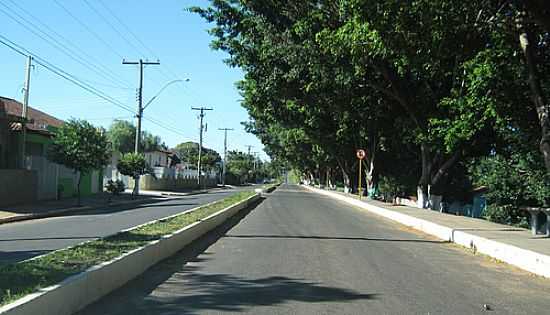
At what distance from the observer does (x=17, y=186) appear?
28.1 meters

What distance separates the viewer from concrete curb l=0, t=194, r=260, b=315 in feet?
19.3

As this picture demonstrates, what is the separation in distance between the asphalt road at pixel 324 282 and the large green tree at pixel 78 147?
16276 mm

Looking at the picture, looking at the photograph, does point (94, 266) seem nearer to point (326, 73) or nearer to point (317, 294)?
point (317, 294)

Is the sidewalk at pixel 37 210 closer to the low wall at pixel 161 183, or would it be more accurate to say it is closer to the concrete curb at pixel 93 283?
the concrete curb at pixel 93 283

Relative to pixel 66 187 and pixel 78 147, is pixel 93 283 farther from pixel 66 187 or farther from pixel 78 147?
pixel 66 187

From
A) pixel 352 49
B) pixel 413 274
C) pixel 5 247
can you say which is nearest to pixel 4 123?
pixel 5 247

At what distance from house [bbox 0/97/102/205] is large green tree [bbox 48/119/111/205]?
1484 mm

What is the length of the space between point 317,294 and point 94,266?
3.12 m

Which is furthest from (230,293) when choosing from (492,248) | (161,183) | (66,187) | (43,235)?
(161,183)

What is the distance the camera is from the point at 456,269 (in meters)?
11.3

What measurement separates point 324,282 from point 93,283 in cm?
361

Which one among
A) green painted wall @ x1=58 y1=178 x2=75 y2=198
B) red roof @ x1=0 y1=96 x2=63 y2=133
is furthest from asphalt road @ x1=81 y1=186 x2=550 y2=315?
green painted wall @ x1=58 y1=178 x2=75 y2=198

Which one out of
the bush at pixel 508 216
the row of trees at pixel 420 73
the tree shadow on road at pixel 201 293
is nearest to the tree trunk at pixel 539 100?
the row of trees at pixel 420 73

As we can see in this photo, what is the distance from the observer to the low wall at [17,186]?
26.8m
